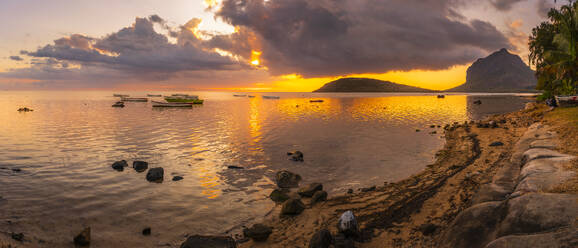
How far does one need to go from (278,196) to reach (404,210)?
5.81 meters

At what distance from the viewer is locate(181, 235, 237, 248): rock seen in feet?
28.2

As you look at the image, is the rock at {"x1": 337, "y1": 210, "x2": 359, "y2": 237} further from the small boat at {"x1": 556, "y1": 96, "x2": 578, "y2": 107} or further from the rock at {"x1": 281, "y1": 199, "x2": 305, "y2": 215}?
the small boat at {"x1": 556, "y1": 96, "x2": 578, "y2": 107}

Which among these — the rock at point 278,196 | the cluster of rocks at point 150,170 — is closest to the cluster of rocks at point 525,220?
the rock at point 278,196

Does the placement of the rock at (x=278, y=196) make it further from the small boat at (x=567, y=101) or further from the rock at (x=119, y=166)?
the small boat at (x=567, y=101)

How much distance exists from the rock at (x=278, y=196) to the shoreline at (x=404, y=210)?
2.36 ft

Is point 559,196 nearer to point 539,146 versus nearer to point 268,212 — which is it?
point 268,212

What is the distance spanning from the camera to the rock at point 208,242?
8.61m

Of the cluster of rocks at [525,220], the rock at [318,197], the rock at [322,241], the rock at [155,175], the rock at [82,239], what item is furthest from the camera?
the rock at [155,175]

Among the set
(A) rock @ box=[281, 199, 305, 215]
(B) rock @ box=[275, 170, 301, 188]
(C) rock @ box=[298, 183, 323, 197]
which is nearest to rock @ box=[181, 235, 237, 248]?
(A) rock @ box=[281, 199, 305, 215]

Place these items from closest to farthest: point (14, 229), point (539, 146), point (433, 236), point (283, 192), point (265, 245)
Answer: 1. point (433, 236)
2. point (265, 245)
3. point (14, 229)
4. point (283, 192)
5. point (539, 146)

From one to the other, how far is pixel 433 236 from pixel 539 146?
461 inches

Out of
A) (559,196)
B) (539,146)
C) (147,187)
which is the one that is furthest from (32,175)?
(539,146)

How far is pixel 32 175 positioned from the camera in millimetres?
17234

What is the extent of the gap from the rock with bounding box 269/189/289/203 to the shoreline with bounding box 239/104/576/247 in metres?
0.72
